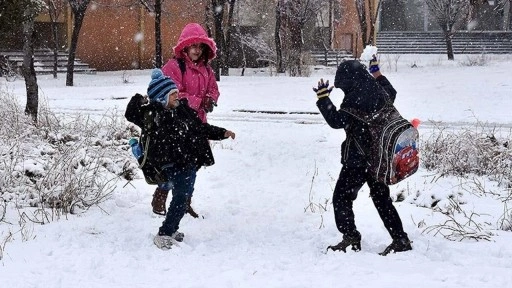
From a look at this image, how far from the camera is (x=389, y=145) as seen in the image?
14.5 feet

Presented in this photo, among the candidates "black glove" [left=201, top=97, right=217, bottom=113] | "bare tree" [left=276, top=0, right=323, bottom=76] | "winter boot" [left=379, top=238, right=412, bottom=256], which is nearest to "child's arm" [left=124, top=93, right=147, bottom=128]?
"black glove" [left=201, top=97, right=217, bottom=113]

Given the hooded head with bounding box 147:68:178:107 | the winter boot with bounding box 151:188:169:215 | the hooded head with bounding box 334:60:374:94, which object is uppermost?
the hooded head with bounding box 334:60:374:94

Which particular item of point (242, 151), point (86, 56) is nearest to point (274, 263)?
point (242, 151)

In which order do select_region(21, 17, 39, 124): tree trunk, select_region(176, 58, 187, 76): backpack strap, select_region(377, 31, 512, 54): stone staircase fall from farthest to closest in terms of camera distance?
select_region(377, 31, 512, 54): stone staircase < select_region(21, 17, 39, 124): tree trunk < select_region(176, 58, 187, 76): backpack strap

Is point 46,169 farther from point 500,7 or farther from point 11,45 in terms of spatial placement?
point 500,7

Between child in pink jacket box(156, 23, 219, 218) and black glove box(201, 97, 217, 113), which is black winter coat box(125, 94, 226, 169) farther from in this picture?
black glove box(201, 97, 217, 113)

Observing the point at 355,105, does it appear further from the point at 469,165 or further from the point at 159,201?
the point at 469,165

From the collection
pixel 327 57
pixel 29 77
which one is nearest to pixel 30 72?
pixel 29 77

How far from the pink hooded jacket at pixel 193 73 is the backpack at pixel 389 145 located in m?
1.66

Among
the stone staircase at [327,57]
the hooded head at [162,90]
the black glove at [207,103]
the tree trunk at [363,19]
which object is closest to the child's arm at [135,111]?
the hooded head at [162,90]

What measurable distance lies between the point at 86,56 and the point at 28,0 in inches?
1001

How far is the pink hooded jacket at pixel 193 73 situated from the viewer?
18.1 ft

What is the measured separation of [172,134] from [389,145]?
1.67m

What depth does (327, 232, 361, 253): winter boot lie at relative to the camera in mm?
4656
